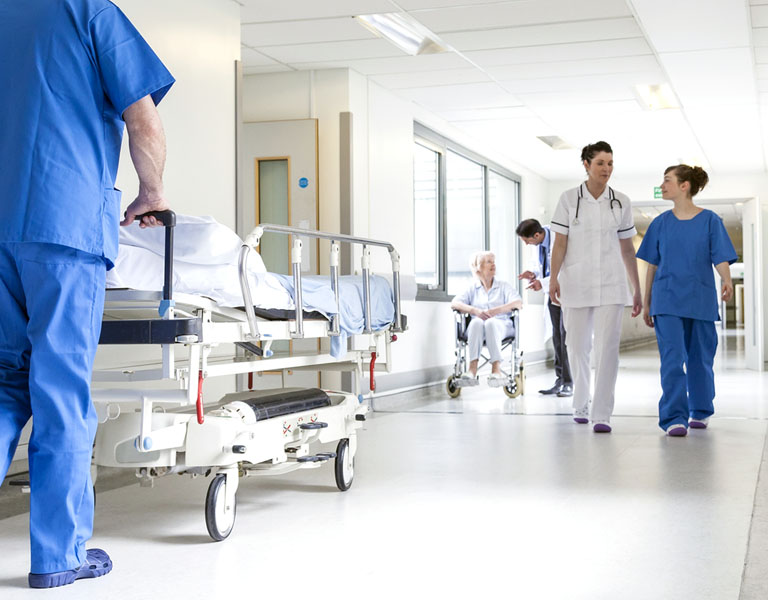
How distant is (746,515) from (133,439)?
196cm

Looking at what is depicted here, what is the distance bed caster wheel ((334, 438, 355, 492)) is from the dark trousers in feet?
14.5

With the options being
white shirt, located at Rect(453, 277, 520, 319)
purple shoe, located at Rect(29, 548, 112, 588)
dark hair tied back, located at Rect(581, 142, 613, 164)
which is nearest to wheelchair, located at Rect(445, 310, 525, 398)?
white shirt, located at Rect(453, 277, 520, 319)

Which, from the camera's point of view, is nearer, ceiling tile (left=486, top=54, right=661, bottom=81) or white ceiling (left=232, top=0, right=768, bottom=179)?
white ceiling (left=232, top=0, right=768, bottom=179)

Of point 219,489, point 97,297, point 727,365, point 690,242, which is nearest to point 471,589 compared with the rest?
point 219,489

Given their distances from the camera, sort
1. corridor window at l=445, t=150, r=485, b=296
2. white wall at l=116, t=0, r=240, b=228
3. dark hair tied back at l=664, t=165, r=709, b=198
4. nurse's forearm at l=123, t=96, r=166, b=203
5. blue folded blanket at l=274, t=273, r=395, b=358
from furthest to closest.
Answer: corridor window at l=445, t=150, r=485, b=296 < dark hair tied back at l=664, t=165, r=709, b=198 < white wall at l=116, t=0, r=240, b=228 < blue folded blanket at l=274, t=273, r=395, b=358 < nurse's forearm at l=123, t=96, r=166, b=203

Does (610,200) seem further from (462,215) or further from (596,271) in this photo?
(462,215)

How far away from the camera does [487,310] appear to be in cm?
795

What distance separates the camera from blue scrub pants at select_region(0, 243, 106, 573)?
231 centimetres

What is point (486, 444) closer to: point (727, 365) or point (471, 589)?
point (471, 589)

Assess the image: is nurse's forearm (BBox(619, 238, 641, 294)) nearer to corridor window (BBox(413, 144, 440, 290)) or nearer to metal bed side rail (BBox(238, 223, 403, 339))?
metal bed side rail (BBox(238, 223, 403, 339))

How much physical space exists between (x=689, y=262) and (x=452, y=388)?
120 inches

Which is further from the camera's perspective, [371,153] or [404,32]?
[371,153]

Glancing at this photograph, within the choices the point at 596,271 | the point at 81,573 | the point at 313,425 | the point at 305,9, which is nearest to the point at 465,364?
the point at 596,271

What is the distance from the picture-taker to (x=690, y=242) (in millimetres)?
5289
